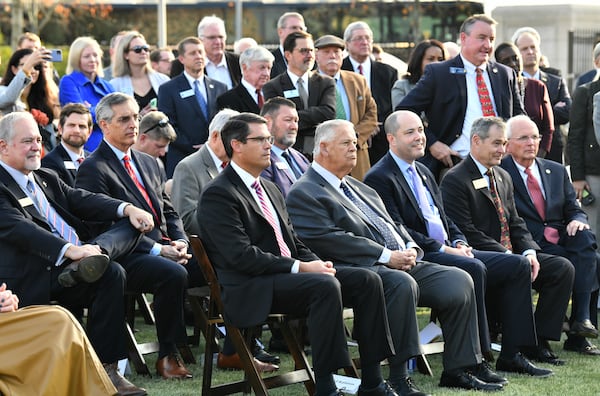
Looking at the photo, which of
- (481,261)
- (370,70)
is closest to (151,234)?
(481,261)

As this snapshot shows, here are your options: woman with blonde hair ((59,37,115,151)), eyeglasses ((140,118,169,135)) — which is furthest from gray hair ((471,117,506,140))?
woman with blonde hair ((59,37,115,151))

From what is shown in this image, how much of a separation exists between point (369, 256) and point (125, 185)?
5.98ft

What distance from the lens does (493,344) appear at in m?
8.67

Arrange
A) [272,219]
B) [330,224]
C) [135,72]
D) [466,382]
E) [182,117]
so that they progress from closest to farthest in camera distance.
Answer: [272,219] < [466,382] < [330,224] < [182,117] < [135,72]

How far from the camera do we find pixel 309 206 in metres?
7.64

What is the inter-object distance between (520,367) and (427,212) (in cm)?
125

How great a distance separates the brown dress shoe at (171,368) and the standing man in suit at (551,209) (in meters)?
3.01

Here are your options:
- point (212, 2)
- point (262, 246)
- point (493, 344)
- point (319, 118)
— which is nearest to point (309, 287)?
point (262, 246)

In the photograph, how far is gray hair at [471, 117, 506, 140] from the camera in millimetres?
8800

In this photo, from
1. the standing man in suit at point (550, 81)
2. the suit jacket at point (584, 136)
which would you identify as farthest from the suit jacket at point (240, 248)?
the standing man in suit at point (550, 81)

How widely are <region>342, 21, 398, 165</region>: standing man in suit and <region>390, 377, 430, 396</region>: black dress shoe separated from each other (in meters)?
4.09

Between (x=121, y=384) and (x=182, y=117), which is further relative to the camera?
(x=182, y=117)

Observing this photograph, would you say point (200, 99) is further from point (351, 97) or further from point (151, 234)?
point (151, 234)

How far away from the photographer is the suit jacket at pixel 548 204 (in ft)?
30.2
